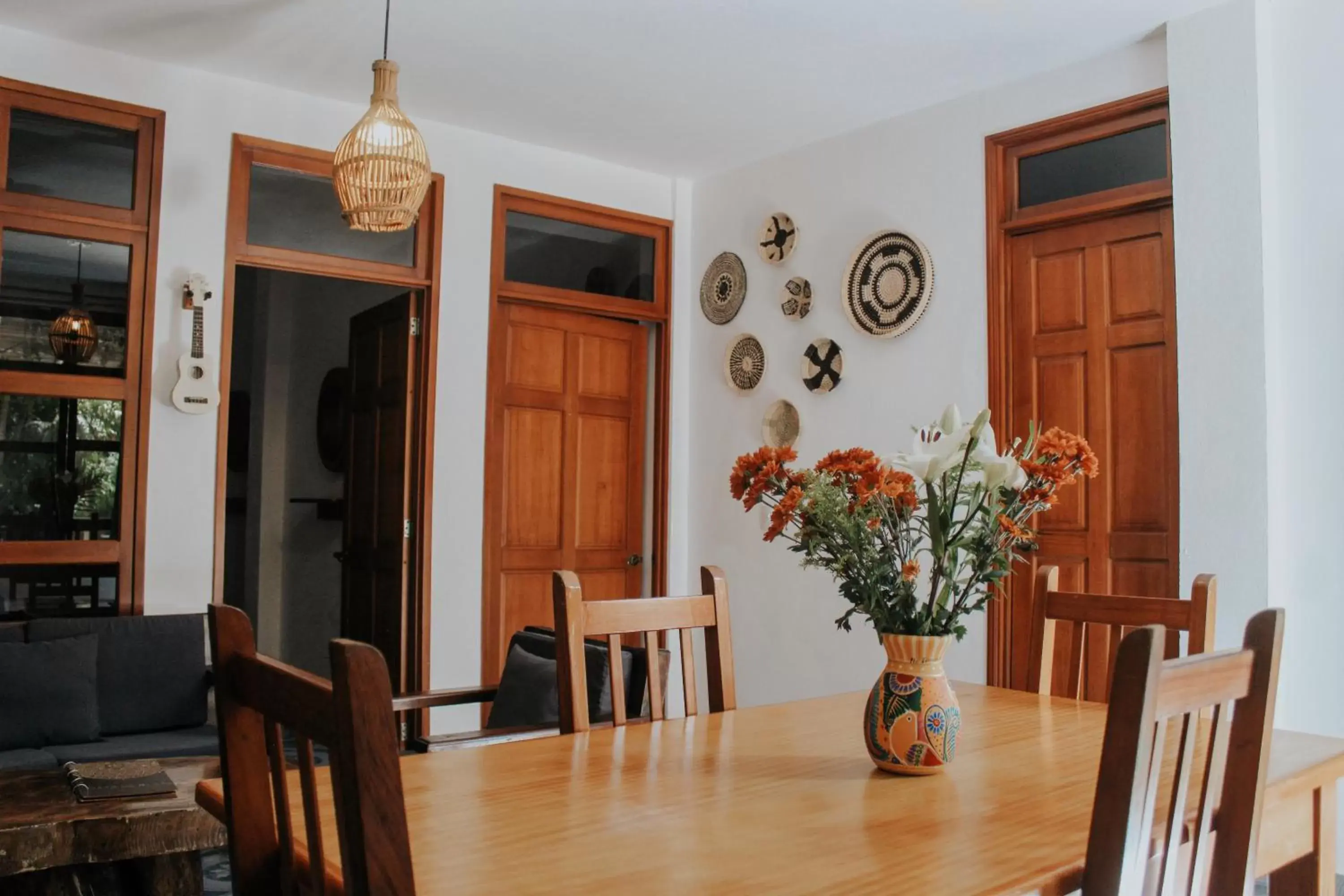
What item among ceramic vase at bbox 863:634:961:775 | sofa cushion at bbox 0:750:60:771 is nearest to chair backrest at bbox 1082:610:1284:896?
ceramic vase at bbox 863:634:961:775

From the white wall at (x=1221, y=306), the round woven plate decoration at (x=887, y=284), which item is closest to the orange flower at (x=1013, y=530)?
the white wall at (x=1221, y=306)

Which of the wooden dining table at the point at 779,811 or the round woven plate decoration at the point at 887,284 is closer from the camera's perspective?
the wooden dining table at the point at 779,811

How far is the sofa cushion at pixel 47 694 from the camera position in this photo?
3588mm

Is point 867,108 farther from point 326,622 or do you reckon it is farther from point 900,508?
point 326,622

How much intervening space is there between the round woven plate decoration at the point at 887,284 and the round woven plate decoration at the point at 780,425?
0.55 meters

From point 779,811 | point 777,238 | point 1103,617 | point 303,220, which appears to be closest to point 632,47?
Result: point 777,238

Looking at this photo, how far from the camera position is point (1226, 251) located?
371 cm

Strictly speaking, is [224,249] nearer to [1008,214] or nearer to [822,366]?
[822,366]

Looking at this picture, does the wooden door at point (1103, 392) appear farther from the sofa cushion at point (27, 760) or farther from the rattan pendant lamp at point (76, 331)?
the rattan pendant lamp at point (76, 331)

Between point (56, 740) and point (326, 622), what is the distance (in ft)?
9.55

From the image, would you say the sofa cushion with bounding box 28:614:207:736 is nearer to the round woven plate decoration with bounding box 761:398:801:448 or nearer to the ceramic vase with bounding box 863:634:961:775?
the round woven plate decoration with bounding box 761:398:801:448

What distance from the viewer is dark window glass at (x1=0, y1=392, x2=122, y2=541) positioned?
405cm

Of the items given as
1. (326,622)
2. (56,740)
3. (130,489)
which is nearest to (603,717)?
(56,740)

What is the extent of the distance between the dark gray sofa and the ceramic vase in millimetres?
2735
